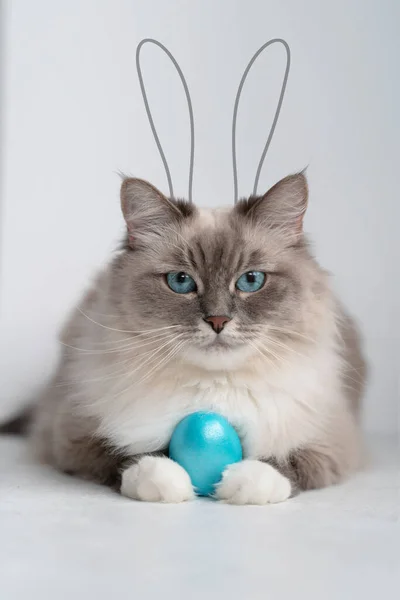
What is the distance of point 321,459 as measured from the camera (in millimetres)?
2494

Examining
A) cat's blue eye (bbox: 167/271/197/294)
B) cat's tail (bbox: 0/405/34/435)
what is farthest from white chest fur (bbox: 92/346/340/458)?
cat's tail (bbox: 0/405/34/435)

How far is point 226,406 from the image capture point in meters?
2.41

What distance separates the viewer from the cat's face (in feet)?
7.54

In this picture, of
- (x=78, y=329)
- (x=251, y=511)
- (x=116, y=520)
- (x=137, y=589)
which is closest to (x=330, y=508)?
(x=251, y=511)

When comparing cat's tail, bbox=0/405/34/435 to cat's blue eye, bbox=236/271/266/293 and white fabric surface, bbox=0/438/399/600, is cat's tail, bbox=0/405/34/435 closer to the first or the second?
white fabric surface, bbox=0/438/399/600

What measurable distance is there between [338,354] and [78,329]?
869 millimetres

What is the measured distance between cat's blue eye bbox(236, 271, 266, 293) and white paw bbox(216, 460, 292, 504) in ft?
1.54

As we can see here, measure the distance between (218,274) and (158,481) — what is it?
573mm

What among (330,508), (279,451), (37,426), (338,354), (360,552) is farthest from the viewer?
(37,426)

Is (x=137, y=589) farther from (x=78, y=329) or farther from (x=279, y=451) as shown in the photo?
(x=78, y=329)

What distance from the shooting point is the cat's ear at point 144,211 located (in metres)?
2.44

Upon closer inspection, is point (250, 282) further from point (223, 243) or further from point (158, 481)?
point (158, 481)

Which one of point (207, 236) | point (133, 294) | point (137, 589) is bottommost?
point (137, 589)

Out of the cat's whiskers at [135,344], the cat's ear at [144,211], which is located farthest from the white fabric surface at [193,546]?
the cat's ear at [144,211]
